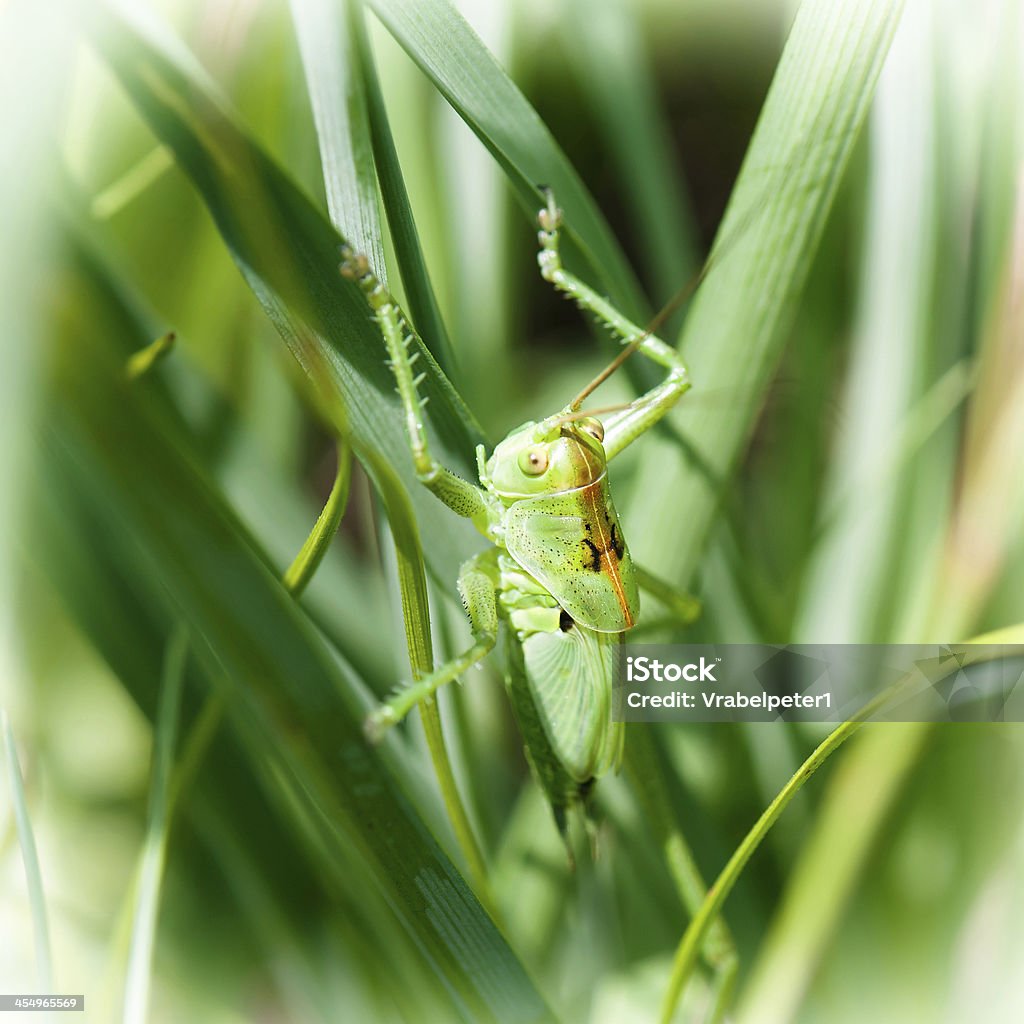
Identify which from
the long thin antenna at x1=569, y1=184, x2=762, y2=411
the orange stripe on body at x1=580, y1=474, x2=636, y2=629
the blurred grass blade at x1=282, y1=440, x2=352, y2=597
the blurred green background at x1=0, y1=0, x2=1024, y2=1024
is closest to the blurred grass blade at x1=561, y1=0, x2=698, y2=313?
the blurred green background at x1=0, y1=0, x2=1024, y2=1024

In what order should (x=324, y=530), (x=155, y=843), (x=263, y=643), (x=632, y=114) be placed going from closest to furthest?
1. (x=263, y=643)
2. (x=324, y=530)
3. (x=155, y=843)
4. (x=632, y=114)

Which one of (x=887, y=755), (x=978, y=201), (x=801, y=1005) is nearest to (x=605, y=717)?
(x=887, y=755)

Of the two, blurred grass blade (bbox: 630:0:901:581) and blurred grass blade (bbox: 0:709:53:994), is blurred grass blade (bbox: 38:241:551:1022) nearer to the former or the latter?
blurred grass blade (bbox: 0:709:53:994)

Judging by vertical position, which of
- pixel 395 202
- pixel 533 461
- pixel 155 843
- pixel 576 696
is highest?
pixel 395 202

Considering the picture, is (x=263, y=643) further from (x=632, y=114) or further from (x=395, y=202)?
(x=632, y=114)

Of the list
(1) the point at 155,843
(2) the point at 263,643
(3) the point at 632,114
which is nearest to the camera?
(2) the point at 263,643

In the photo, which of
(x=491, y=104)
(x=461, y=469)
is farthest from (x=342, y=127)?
(x=461, y=469)
